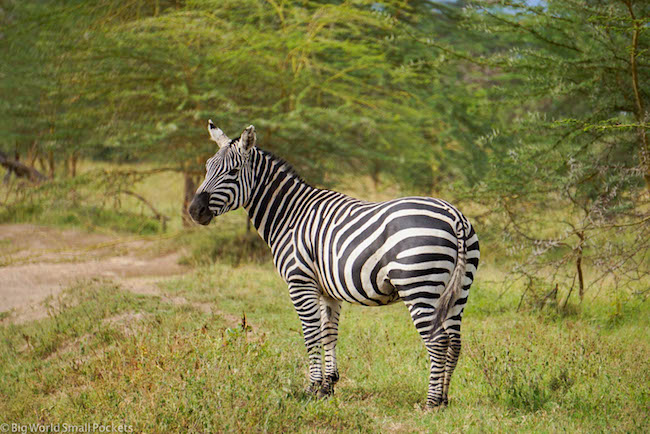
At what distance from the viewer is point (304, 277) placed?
5.16 metres

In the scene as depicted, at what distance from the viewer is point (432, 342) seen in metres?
4.64

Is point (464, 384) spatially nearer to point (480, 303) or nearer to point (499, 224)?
point (480, 303)

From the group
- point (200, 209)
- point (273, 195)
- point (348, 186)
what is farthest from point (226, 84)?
point (200, 209)

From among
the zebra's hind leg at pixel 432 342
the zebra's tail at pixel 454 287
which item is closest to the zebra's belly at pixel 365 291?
the zebra's hind leg at pixel 432 342

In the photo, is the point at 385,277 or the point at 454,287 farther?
the point at 385,277

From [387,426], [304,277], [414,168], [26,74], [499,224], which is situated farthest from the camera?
[414,168]

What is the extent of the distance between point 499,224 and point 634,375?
5.43m

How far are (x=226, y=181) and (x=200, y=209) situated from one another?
353 mm

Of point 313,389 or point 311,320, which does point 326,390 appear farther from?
point 311,320

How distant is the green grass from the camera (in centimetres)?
443

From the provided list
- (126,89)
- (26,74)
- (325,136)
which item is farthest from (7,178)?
(325,136)

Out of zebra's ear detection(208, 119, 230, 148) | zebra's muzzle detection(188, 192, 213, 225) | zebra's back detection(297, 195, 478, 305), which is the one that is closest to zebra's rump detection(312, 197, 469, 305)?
zebra's back detection(297, 195, 478, 305)

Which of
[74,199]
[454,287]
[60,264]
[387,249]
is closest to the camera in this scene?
[454,287]

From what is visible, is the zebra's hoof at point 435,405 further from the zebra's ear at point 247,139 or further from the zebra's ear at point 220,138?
the zebra's ear at point 220,138
